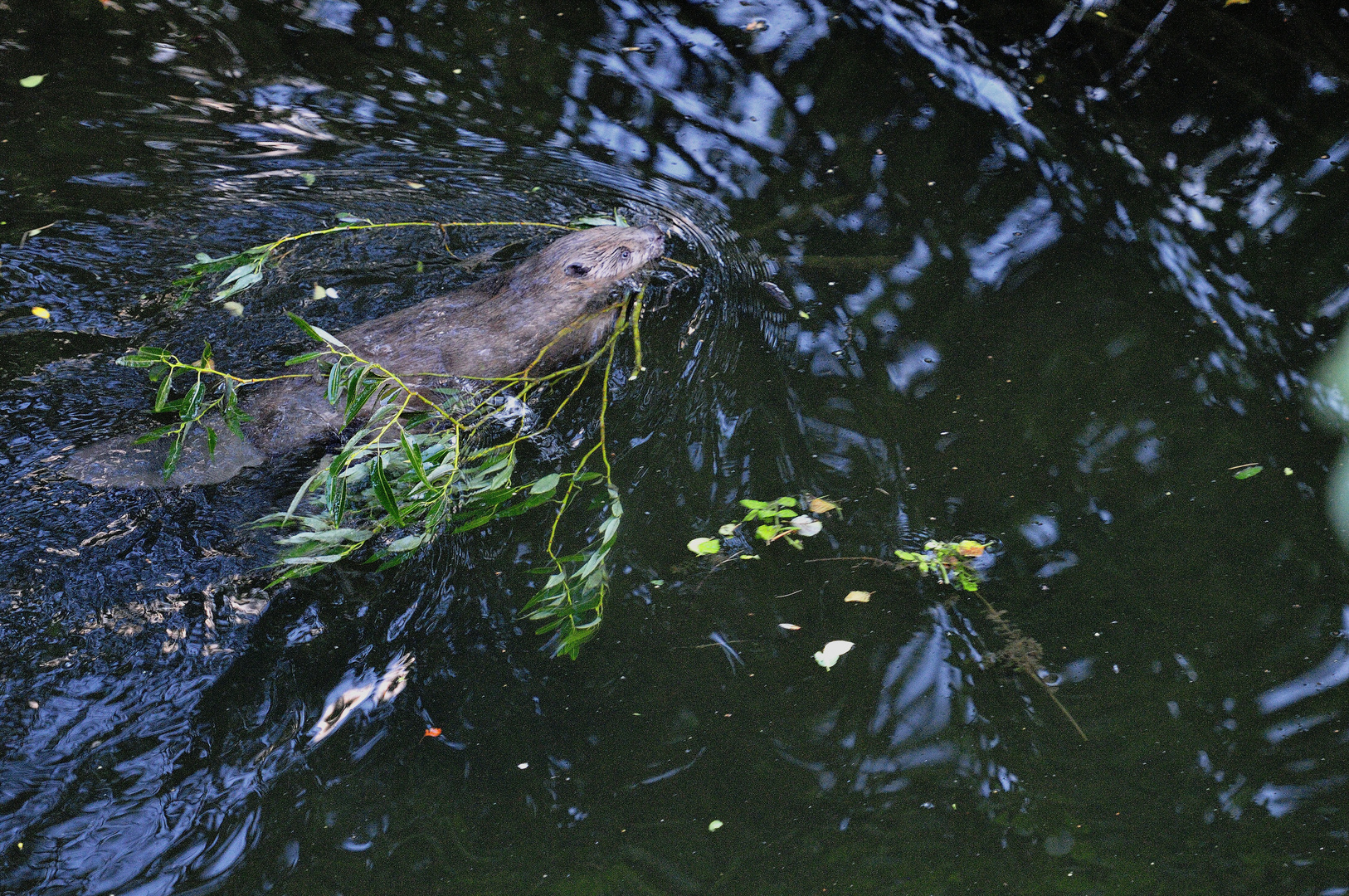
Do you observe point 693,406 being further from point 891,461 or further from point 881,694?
point 881,694

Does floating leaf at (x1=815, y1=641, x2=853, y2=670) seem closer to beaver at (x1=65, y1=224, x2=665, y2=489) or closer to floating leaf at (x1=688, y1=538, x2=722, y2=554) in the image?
floating leaf at (x1=688, y1=538, x2=722, y2=554)

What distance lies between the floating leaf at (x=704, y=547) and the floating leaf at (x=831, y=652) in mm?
465

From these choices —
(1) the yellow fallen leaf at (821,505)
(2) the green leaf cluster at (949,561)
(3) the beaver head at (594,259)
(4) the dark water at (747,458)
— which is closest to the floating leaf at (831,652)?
(4) the dark water at (747,458)

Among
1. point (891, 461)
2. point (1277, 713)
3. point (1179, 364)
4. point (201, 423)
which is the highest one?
point (1179, 364)

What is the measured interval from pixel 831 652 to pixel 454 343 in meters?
1.71

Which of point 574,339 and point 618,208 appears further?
point 618,208

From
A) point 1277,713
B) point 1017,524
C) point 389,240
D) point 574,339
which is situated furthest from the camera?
point 389,240

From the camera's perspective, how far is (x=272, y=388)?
3.49m

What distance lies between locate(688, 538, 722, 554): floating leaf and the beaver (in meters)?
1.00

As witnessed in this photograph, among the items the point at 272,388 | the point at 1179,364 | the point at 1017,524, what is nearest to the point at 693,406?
the point at 1017,524

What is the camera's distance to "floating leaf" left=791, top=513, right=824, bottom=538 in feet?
10.6

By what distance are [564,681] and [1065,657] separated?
4.80ft

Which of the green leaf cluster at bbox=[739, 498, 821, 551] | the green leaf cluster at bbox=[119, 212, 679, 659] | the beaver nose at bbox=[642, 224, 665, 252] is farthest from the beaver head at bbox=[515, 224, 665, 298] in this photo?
the green leaf cluster at bbox=[739, 498, 821, 551]

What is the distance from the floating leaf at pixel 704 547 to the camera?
3.15 meters
